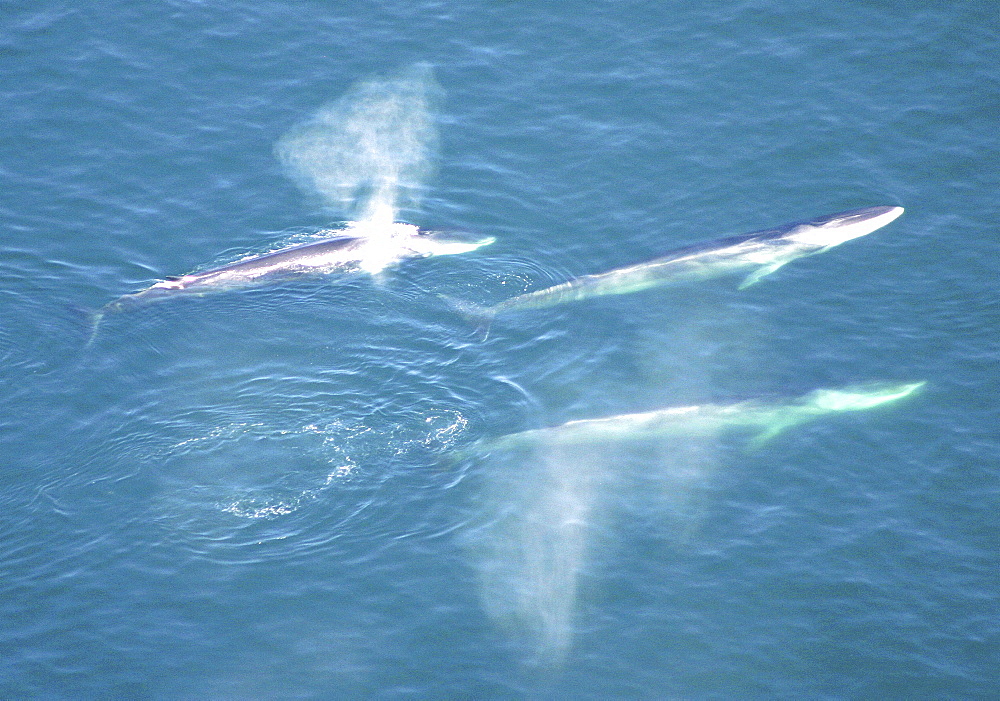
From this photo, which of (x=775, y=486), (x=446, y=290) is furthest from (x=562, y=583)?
(x=446, y=290)

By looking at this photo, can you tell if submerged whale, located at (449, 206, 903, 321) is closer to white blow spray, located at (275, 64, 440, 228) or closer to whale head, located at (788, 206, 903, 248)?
whale head, located at (788, 206, 903, 248)

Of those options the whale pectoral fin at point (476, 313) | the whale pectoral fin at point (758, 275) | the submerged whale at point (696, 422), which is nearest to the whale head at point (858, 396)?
the submerged whale at point (696, 422)

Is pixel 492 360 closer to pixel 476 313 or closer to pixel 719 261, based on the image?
pixel 476 313

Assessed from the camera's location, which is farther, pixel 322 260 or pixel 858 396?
pixel 322 260

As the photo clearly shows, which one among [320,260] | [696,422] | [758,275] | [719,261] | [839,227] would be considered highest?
[320,260]

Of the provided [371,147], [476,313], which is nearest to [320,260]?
[476,313]
